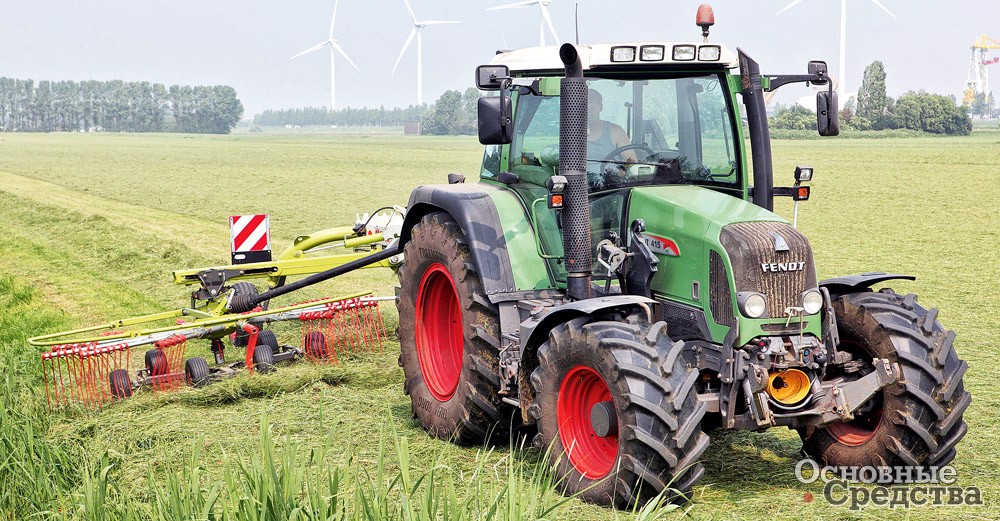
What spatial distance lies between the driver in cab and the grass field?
5.96 feet

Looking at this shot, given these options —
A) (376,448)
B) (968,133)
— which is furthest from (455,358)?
(968,133)

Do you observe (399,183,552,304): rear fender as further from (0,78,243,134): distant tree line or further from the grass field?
(0,78,243,134): distant tree line

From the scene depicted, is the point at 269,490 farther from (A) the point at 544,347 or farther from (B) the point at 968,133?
(B) the point at 968,133

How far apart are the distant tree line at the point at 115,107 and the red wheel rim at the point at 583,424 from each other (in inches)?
6430

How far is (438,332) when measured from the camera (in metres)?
7.62

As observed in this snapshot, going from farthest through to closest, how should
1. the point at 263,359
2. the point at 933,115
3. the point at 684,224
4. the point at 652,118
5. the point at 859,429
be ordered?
the point at 933,115 < the point at 263,359 < the point at 652,118 < the point at 859,429 < the point at 684,224

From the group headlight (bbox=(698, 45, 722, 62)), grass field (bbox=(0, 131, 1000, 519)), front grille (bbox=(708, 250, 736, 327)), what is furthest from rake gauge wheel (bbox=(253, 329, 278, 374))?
headlight (bbox=(698, 45, 722, 62))

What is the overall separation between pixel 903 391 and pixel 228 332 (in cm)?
548

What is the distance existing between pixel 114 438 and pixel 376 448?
1757mm

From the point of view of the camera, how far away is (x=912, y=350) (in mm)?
5887

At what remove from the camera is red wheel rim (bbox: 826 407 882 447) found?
6.12m

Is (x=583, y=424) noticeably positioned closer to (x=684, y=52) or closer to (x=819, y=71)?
(x=684, y=52)

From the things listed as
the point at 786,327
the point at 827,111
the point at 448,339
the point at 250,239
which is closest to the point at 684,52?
the point at 827,111

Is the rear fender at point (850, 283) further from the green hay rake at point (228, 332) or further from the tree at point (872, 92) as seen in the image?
the tree at point (872, 92)
